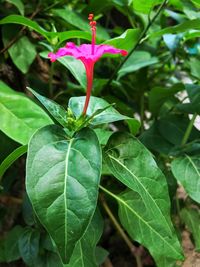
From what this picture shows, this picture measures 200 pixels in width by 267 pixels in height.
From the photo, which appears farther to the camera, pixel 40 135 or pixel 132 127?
pixel 132 127

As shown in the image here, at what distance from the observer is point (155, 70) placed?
132cm

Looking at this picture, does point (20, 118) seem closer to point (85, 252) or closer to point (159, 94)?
point (85, 252)

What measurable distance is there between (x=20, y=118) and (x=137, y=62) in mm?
404

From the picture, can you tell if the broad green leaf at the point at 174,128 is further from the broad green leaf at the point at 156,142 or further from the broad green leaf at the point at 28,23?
the broad green leaf at the point at 28,23

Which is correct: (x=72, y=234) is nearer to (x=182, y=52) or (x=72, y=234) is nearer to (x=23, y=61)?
(x=23, y=61)

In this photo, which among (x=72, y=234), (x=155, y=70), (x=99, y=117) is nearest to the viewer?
(x=72, y=234)

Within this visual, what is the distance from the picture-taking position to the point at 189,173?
0.78m

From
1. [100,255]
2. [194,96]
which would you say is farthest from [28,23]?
[100,255]

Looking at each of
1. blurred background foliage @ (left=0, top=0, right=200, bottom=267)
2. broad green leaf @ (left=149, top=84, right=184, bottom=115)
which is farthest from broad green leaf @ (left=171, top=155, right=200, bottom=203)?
broad green leaf @ (left=149, top=84, right=184, bottom=115)

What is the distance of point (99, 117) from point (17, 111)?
20 centimetres

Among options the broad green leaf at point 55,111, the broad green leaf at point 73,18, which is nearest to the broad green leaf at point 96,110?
the broad green leaf at point 55,111

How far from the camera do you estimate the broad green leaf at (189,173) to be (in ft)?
2.43

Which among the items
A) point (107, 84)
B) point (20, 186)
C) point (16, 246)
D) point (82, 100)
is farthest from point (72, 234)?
point (20, 186)

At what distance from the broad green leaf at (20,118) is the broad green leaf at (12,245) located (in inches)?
9.5
